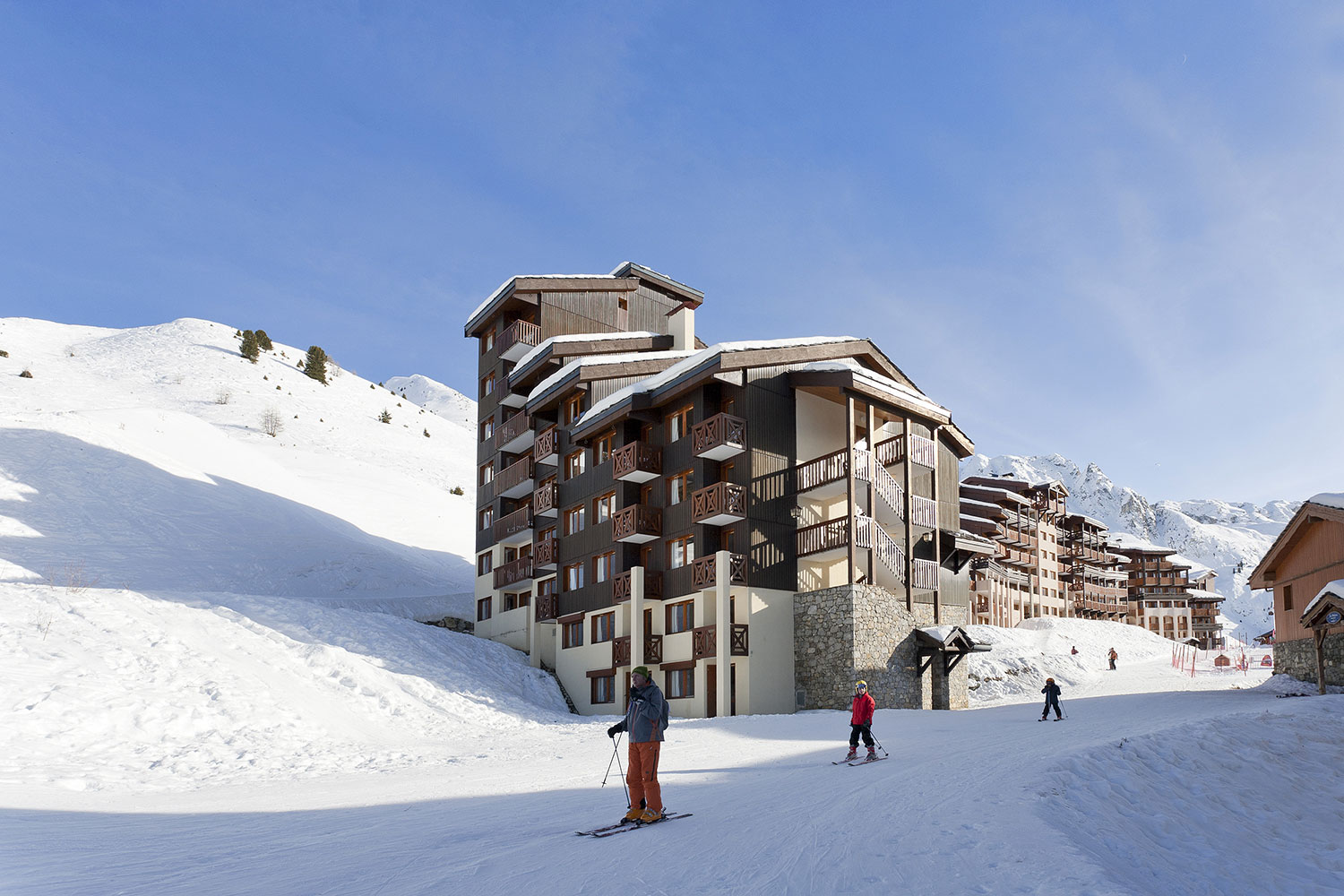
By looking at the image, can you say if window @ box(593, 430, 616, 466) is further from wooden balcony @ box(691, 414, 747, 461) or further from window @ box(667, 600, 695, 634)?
window @ box(667, 600, 695, 634)

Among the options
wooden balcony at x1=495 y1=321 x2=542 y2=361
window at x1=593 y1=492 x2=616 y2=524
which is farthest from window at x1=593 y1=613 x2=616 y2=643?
wooden balcony at x1=495 y1=321 x2=542 y2=361

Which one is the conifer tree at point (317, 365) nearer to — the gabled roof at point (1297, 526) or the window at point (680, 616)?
the window at point (680, 616)

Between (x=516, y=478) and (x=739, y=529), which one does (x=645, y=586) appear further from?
(x=516, y=478)

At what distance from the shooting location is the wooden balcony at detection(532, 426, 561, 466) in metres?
40.1

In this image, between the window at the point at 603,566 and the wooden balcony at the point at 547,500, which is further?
the wooden balcony at the point at 547,500

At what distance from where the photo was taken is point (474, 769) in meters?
17.9

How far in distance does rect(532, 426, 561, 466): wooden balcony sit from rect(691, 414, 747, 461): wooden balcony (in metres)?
10.4

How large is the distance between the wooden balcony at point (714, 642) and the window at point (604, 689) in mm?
5800

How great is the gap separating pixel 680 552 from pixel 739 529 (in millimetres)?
2893

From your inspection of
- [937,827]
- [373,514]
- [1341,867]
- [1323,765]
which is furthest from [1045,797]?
[373,514]

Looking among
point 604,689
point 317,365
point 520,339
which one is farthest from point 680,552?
point 317,365

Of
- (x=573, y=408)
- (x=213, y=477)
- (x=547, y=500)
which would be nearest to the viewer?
(x=573, y=408)

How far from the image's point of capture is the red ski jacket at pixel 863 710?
16.2m

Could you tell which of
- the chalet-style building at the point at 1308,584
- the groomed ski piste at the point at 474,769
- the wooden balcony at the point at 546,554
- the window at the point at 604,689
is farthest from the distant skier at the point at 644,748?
the wooden balcony at the point at 546,554
